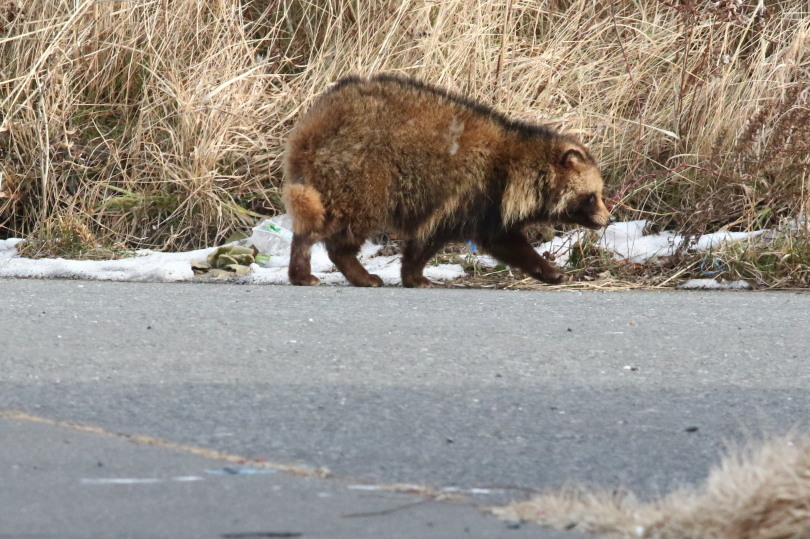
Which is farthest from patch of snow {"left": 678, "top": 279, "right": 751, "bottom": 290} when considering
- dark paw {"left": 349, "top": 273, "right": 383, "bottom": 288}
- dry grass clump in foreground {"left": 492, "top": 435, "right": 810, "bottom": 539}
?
dry grass clump in foreground {"left": 492, "top": 435, "right": 810, "bottom": 539}

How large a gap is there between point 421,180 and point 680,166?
2.02 m

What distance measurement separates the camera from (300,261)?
6.54 metres

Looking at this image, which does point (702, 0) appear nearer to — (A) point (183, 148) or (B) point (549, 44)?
(B) point (549, 44)

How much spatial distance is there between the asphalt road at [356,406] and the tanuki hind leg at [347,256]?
132 cm

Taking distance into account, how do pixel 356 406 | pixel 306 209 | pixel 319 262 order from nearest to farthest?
1. pixel 356 406
2. pixel 306 209
3. pixel 319 262

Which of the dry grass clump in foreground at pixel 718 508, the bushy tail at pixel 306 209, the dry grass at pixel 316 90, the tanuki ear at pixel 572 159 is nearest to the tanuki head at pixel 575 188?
the tanuki ear at pixel 572 159

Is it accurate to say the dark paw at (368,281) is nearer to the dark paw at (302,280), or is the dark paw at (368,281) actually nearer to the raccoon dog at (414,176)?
the raccoon dog at (414,176)

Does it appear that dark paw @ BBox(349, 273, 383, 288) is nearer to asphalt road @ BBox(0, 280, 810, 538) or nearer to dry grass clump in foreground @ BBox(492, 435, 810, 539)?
asphalt road @ BBox(0, 280, 810, 538)

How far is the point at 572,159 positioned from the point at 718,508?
505 centimetres

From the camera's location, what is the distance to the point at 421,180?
647cm

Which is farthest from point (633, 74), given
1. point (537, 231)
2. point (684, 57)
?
point (537, 231)

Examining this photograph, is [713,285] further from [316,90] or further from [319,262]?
[316,90]

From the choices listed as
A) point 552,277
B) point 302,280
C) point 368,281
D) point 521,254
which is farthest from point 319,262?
point 552,277

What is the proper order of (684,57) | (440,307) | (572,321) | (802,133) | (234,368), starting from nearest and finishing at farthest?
1. (234,368)
2. (572,321)
3. (440,307)
4. (802,133)
5. (684,57)
